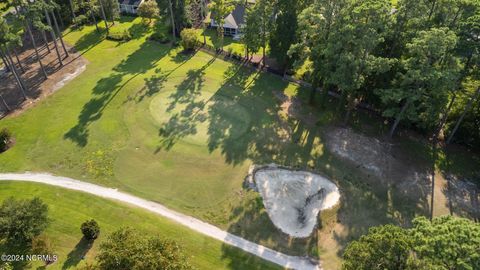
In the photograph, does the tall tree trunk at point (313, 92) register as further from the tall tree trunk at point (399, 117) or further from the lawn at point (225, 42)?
the lawn at point (225, 42)

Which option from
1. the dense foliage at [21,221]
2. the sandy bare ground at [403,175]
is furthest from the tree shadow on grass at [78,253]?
the sandy bare ground at [403,175]

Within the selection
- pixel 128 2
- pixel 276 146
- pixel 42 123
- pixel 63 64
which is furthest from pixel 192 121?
pixel 128 2

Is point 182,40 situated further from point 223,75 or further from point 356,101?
point 356,101

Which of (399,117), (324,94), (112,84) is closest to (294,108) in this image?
(324,94)

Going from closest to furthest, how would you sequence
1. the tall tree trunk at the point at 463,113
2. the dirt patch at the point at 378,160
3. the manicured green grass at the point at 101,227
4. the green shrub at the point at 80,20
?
the manicured green grass at the point at 101,227
the dirt patch at the point at 378,160
the tall tree trunk at the point at 463,113
the green shrub at the point at 80,20

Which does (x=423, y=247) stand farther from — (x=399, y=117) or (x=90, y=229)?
(x=90, y=229)

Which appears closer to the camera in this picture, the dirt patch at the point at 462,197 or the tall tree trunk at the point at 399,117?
the dirt patch at the point at 462,197

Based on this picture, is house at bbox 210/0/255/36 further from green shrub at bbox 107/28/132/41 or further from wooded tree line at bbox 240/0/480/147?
wooded tree line at bbox 240/0/480/147
